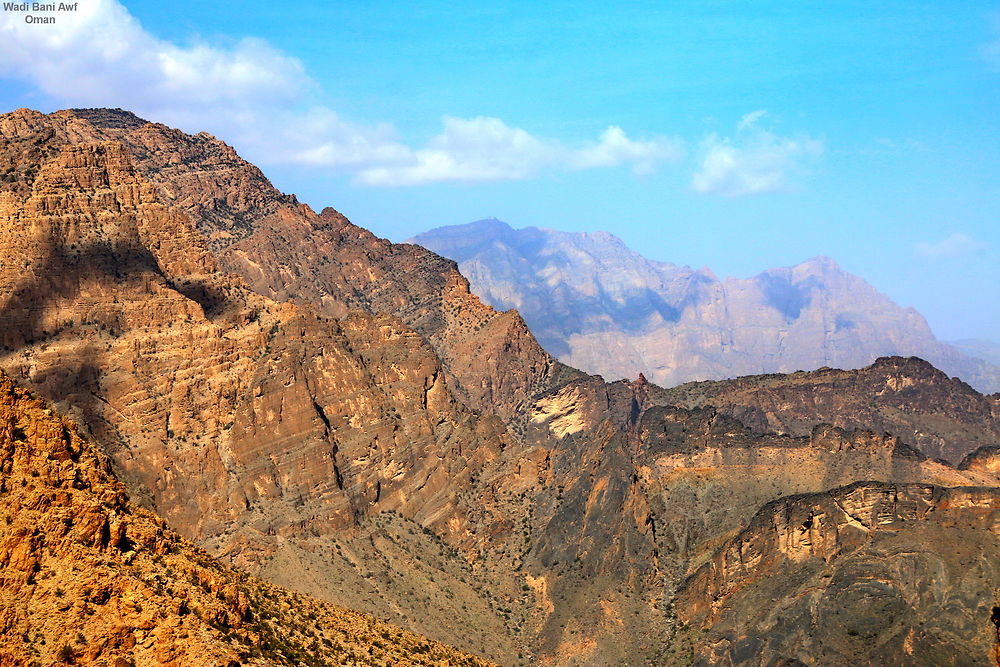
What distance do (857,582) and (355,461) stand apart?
6629 centimetres

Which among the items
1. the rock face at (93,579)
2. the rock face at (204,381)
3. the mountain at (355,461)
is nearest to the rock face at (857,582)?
the mountain at (355,461)

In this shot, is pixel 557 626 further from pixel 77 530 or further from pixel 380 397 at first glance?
pixel 77 530

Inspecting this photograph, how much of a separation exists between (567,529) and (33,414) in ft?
325

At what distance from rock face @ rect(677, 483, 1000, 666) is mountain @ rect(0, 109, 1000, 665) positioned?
4.41ft

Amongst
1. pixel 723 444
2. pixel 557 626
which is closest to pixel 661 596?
pixel 557 626

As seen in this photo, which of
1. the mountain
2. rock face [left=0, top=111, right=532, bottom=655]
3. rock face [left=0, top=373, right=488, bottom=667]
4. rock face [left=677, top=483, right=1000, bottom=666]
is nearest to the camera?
rock face [left=0, top=373, right=488, bottom=667]

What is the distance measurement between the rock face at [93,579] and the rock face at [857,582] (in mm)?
56426

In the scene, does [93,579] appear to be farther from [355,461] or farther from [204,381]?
[355,461]

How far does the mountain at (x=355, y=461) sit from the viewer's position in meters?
125

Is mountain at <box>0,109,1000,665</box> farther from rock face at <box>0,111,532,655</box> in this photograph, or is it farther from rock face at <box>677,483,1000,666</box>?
rock face at <box>677,483,1000,666</box>

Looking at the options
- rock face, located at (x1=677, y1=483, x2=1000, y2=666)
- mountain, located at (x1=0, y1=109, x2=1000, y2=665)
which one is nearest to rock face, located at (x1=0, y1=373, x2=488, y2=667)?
rock face, located at (x1=677, y1=483, x2=1000, y2=666)

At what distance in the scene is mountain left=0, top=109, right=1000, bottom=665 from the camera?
12506cm

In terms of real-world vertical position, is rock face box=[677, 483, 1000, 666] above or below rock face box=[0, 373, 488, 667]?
below

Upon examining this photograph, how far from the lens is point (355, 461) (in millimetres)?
146500
